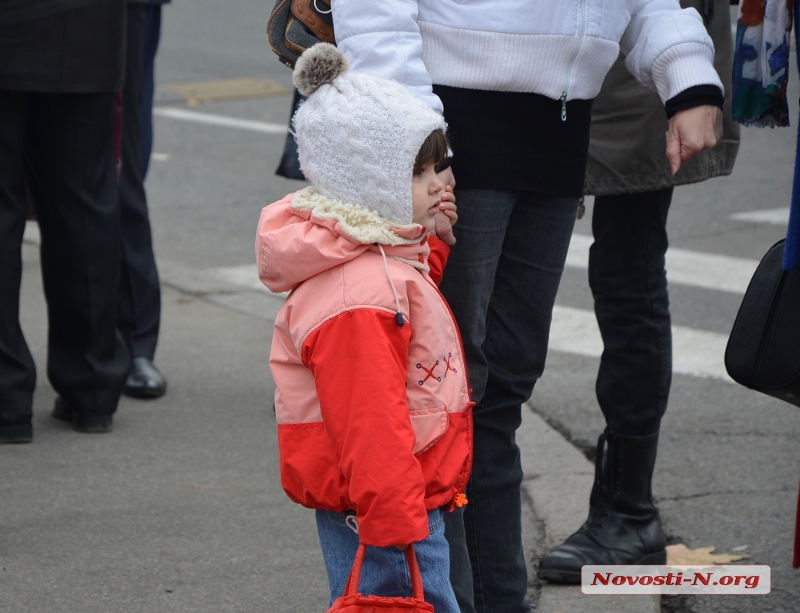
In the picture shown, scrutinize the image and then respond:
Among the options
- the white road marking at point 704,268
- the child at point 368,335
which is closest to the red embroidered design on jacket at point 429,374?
the child at point 368,335

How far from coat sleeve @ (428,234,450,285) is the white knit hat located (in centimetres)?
Result: 17

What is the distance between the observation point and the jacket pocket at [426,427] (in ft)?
7.08

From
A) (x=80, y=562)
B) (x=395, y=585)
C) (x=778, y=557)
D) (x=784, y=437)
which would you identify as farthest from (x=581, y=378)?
(x=395, y=585)

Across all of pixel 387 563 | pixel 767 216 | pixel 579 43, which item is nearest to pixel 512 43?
pixel 579 43

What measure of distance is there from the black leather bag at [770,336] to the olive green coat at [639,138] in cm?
58

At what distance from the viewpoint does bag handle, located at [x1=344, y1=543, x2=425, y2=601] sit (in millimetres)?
2082

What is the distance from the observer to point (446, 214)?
88.8 inches

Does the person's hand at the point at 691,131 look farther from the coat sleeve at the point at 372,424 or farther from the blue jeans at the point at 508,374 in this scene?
the coat sleeve at the point at 372,424

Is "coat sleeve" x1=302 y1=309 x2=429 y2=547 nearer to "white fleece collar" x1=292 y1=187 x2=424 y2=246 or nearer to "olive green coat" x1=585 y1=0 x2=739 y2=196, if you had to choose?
"white fleece collar" x1=292 y1=187 x2=424 y2=246

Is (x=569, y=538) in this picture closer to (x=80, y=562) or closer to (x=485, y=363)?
(x=485, y=363)

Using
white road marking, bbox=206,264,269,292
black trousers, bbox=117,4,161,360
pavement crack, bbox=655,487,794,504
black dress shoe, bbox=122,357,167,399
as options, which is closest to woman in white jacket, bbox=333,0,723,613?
pavement crack, bbox=655,487,794,504

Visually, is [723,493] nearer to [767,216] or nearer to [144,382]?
[144,382]

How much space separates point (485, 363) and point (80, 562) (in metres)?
1.32

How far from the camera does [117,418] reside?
14.0ft
